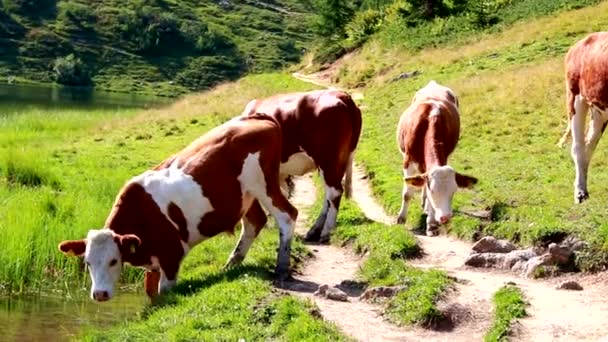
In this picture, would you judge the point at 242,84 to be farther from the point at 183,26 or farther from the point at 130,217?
the point at 183,26

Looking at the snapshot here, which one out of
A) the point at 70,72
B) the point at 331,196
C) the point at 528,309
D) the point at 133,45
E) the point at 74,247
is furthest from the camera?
the point at 133,45

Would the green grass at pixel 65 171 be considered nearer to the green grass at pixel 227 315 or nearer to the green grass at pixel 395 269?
the green grass at pixel 395 269

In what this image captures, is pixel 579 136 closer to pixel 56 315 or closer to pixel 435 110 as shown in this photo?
pixel 435 110

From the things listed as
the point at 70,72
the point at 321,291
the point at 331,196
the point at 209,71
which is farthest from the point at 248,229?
the point at 209,71

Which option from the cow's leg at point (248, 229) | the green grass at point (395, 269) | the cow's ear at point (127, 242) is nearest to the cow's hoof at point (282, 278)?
the green grass at point (395, 269)

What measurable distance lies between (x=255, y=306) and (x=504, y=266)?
12.6 feet

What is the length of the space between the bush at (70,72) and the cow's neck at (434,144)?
416 feet

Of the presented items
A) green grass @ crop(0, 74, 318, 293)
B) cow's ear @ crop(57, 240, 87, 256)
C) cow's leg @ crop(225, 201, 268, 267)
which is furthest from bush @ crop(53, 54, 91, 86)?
cow's ear @ crop(57, 240, 87, 256)

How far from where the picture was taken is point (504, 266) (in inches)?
489

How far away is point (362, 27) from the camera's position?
217 feet

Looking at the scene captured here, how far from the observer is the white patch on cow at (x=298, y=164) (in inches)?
593

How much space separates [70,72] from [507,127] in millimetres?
121095

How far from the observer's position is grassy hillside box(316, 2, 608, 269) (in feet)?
46.1

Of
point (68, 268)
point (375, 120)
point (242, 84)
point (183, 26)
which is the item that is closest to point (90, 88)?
point (183, 26)
